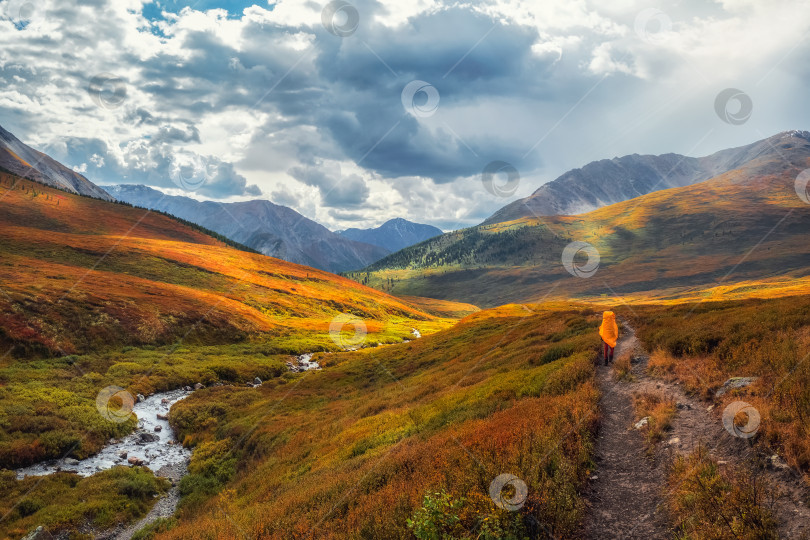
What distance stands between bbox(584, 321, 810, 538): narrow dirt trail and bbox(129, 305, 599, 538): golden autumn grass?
21.8 inches

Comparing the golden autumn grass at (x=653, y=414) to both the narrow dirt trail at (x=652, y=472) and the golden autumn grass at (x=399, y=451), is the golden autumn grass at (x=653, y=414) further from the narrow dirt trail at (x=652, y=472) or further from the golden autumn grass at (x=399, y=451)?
the golden autumn grass at (x=399, y=451)

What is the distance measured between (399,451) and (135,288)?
6930cm

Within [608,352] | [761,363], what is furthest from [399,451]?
[608,352]

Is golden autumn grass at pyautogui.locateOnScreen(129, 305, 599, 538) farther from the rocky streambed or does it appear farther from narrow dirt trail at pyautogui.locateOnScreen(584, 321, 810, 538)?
the rocky streambed

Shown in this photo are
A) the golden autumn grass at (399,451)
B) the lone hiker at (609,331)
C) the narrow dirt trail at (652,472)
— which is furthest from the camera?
the lone hiker at (609,331)

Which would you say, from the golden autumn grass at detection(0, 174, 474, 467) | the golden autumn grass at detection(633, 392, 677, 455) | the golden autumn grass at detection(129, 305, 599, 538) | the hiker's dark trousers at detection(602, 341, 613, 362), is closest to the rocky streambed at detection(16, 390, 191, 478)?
the golden autumn grass at detection(0, 174, 474, 467)

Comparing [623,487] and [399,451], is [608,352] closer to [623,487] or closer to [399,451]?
[623,487]

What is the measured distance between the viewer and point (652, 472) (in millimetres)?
8914

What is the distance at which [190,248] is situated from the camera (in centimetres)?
12281

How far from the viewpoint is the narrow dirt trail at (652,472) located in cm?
649

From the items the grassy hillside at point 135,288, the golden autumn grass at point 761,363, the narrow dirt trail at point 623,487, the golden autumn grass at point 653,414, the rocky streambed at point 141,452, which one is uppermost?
→ the grassy hillside at point 135,288

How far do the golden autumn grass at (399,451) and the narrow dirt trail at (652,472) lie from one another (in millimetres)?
555

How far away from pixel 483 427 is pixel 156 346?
5258cm

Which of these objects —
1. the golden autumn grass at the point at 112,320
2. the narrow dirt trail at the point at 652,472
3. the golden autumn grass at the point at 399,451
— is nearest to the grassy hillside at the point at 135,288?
the golden autumn grass at the point at 112,320
